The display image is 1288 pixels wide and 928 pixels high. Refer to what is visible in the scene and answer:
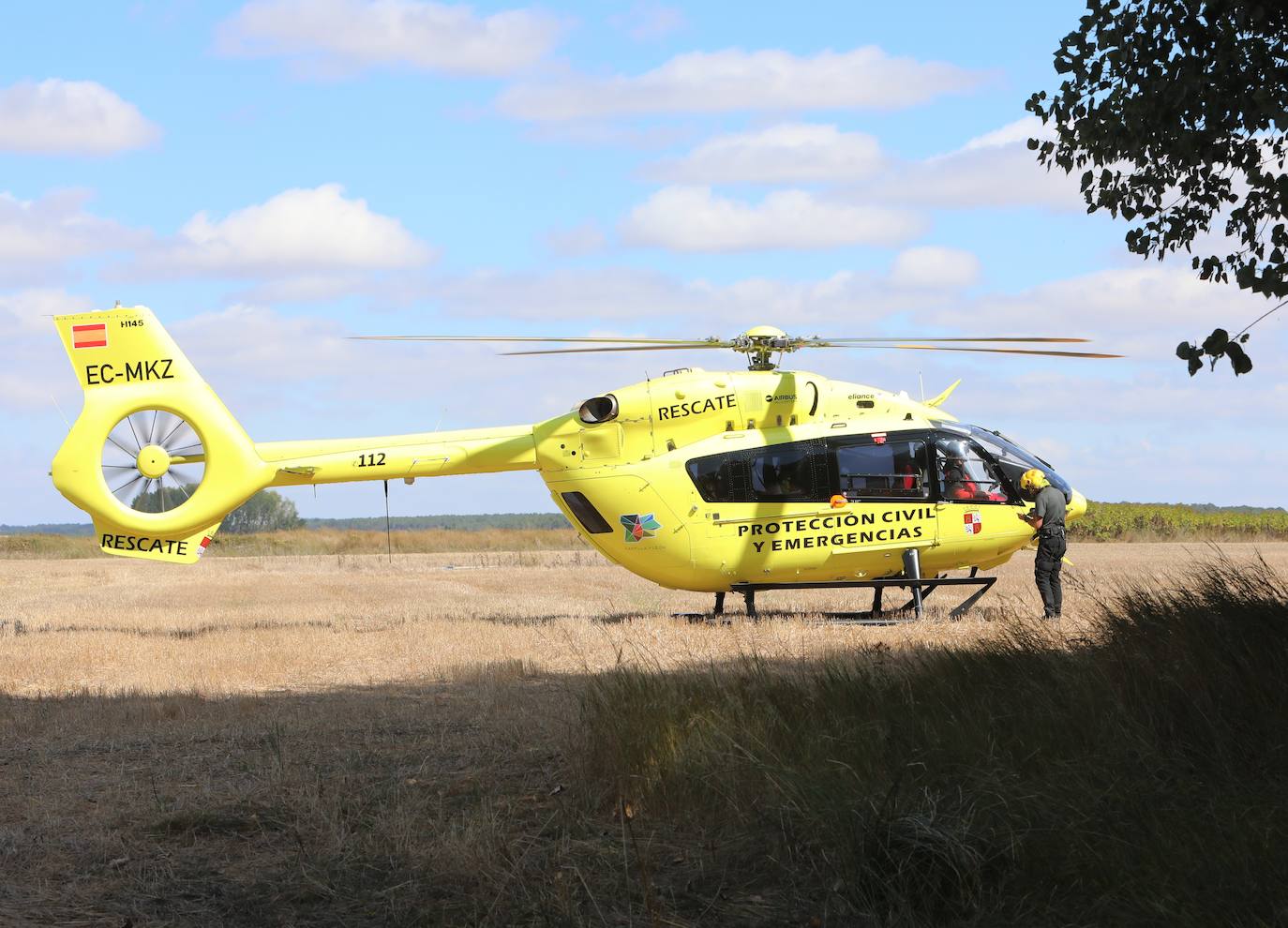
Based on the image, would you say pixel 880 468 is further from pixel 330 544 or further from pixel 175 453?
pixel 330 544

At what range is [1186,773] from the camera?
6473 millimetres

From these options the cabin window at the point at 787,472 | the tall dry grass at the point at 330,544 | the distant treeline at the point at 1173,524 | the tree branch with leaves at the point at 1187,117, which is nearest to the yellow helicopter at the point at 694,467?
the cabin window at the point at 787,472

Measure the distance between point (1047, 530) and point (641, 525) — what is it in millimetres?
5511

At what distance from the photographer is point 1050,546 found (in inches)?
677

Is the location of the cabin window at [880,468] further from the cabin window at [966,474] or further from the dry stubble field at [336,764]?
the dry stubble field at [336,764]

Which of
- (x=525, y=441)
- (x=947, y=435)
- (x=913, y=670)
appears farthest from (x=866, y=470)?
(x=913, y=670)

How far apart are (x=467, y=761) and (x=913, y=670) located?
120 inches

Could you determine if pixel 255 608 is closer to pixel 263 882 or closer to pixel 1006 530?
pixel 1006 530

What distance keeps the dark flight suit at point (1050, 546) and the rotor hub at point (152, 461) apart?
11911 millimetres

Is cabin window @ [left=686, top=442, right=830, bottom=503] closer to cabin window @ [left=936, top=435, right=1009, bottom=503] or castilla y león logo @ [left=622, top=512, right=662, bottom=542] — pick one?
castilla y león logo @ [left=622, top=512, right=662, bottom=542]

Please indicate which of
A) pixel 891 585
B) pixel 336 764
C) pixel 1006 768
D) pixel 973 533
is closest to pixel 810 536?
pixel 891 585

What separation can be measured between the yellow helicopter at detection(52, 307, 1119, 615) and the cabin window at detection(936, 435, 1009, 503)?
0.9 inches

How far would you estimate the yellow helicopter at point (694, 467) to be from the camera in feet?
59.2

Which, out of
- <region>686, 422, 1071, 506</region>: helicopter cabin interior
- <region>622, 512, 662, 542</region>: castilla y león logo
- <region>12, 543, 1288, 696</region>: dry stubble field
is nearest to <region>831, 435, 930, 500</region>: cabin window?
<region>686, 422, 1071, 506</region>: helicopter cabin interior
